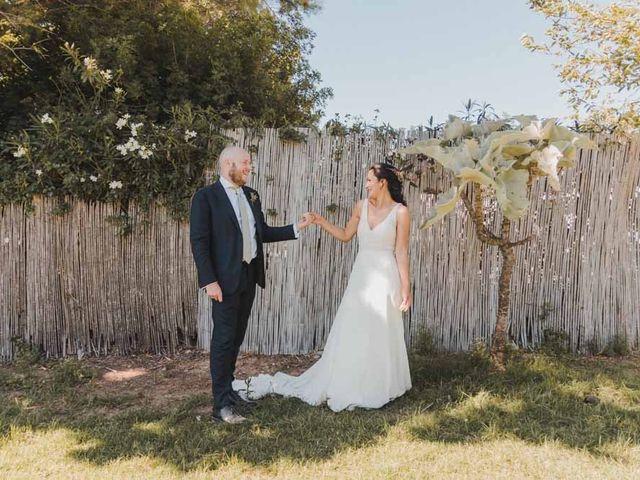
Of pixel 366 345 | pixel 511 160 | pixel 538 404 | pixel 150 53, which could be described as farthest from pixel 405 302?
pixel 150 53

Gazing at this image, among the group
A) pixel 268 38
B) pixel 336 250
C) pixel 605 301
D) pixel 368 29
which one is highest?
pixel 368 29

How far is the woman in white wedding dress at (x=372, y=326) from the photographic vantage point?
146 inches

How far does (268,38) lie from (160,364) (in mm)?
3970

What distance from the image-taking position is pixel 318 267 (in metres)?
4.88

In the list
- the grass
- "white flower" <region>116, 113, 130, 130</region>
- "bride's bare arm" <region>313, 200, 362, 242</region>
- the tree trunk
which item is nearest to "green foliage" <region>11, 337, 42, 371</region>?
the grass

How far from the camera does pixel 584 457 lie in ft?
9.39

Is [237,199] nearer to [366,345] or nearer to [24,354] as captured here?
[366,345]

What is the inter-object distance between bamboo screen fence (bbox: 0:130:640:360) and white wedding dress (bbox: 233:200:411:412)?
95 cm

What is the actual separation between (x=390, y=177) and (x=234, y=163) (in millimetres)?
1151

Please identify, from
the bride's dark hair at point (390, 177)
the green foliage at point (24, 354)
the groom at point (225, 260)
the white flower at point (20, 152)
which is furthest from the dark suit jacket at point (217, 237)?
the green foliage at point (24, 354)

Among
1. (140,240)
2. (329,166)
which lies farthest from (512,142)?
(140,240)

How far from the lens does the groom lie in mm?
3463

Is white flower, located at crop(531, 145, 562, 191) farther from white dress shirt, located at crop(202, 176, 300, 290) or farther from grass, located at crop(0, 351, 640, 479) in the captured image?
white dress shirt, located at crop(202, 176, 300, 290)

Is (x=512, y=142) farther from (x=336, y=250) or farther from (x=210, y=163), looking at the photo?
(x=210, y=163)
